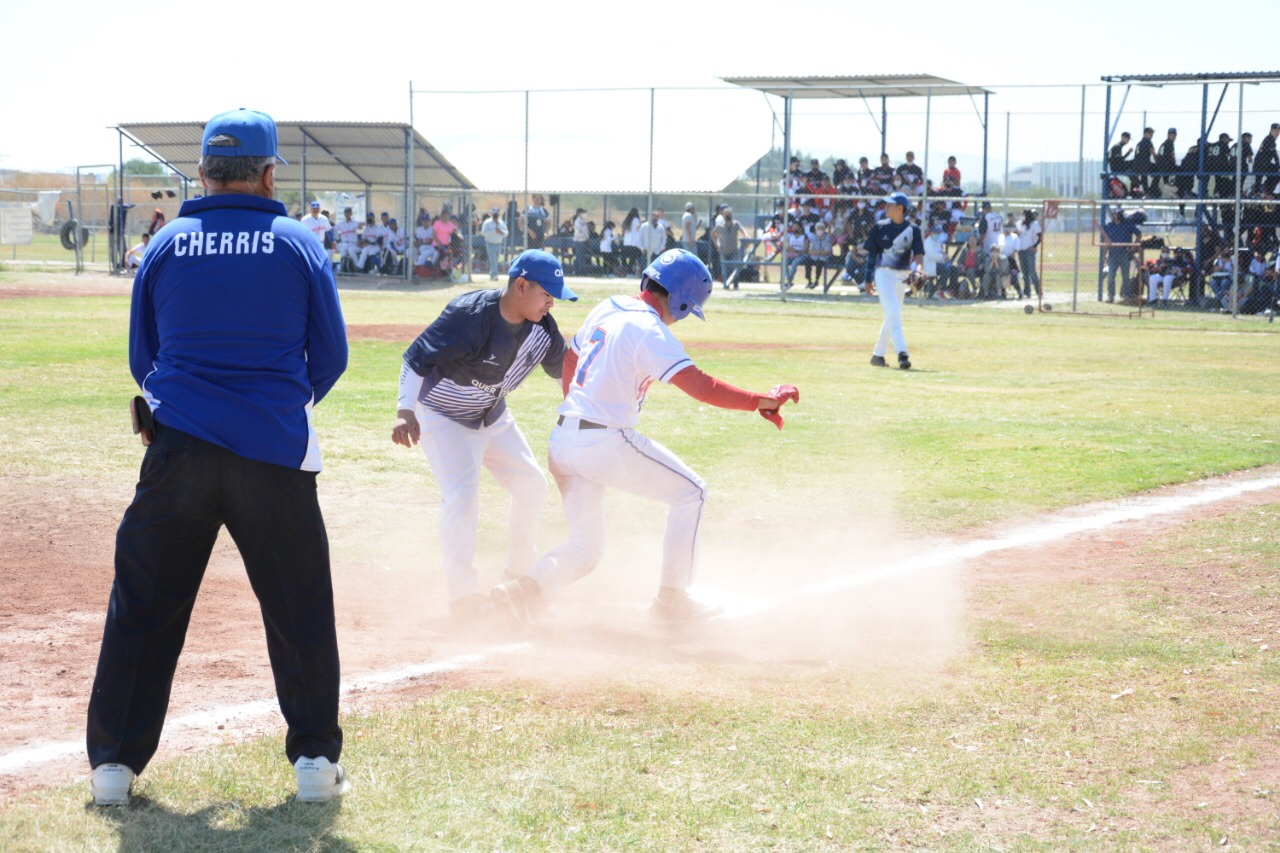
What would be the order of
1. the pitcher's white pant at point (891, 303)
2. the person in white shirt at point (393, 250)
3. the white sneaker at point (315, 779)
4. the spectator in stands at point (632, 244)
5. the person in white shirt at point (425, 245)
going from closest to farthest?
the white sneaker at point (315, 779) → the pitcher's white pant at point (891, 303) → the spectator in stands at point (632, 244) → the person in white shirt at point (425, 245) → the person in white shirt at point (393, 250)

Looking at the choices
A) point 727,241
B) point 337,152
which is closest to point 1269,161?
point 727,241

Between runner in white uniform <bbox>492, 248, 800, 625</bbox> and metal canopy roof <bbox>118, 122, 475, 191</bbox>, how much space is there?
28.0 meters

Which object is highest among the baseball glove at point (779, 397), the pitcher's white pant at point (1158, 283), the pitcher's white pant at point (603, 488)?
the pitcher's white pant at point (1158, 283)

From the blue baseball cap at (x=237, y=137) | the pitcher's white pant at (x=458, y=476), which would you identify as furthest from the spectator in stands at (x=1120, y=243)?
the blue baseball cap at (x=237, y=137)

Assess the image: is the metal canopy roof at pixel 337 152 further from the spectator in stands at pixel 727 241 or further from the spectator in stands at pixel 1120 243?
the spectator in stands at pixel 1120 243

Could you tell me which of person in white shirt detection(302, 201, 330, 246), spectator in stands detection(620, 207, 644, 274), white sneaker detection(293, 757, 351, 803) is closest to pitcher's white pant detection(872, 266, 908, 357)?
white sneaker detection(293, 757, 351, 803)

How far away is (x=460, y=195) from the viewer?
113 feet

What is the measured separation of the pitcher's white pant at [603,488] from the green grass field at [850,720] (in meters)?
0.72

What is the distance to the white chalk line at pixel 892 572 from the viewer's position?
181 inches

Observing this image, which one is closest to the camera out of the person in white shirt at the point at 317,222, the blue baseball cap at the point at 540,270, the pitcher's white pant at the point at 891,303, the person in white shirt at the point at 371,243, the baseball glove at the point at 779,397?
the baseball glove at the point at 779,397

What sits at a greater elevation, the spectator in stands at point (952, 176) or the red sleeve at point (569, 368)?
the spectator in stands at point (952, 176)

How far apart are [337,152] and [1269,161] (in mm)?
23312

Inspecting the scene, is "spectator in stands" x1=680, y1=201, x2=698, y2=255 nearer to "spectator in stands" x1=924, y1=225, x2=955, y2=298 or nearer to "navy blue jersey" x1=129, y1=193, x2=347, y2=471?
"spectator in stands" x1=924, y1=225, x2=955, y2=298

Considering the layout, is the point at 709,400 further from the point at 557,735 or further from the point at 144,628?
the point at 144,628
